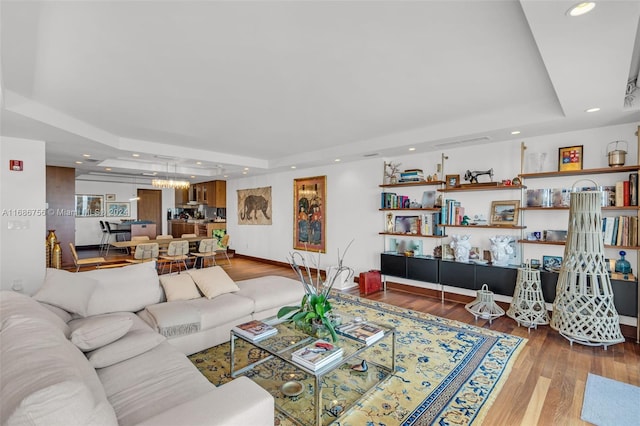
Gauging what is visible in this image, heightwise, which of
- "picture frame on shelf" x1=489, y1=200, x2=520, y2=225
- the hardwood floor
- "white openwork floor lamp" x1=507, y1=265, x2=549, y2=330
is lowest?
the hardwood floor

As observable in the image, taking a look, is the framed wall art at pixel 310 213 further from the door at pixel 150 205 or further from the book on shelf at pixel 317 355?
the door at pixel 150 205

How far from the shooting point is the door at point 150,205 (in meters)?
11.2

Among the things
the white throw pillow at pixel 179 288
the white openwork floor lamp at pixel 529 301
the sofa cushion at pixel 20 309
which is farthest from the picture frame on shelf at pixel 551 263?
the sofa cushion at pixel 20 309

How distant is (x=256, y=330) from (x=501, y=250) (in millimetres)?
3626

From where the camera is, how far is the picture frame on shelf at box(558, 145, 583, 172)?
3.74 meters

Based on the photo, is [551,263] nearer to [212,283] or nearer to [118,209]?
[212,283]

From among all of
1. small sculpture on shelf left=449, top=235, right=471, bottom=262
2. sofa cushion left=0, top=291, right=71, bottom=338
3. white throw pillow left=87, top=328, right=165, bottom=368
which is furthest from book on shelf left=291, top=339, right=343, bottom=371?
small sculpture on shelf left=449, top=235, right=471, bottom=262

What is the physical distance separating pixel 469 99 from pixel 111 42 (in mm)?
3339

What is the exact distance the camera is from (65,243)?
23.4ft

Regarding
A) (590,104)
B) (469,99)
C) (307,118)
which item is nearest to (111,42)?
(307,118)

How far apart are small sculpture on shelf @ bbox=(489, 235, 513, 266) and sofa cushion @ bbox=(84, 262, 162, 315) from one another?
441 cm

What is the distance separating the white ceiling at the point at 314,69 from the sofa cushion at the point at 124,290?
1.86m

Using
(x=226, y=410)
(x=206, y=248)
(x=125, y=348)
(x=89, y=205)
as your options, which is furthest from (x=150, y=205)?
(x=226, y=410)

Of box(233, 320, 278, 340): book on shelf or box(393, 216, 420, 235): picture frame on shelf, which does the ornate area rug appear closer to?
box(233, 320, 278, 340): book on shelf
